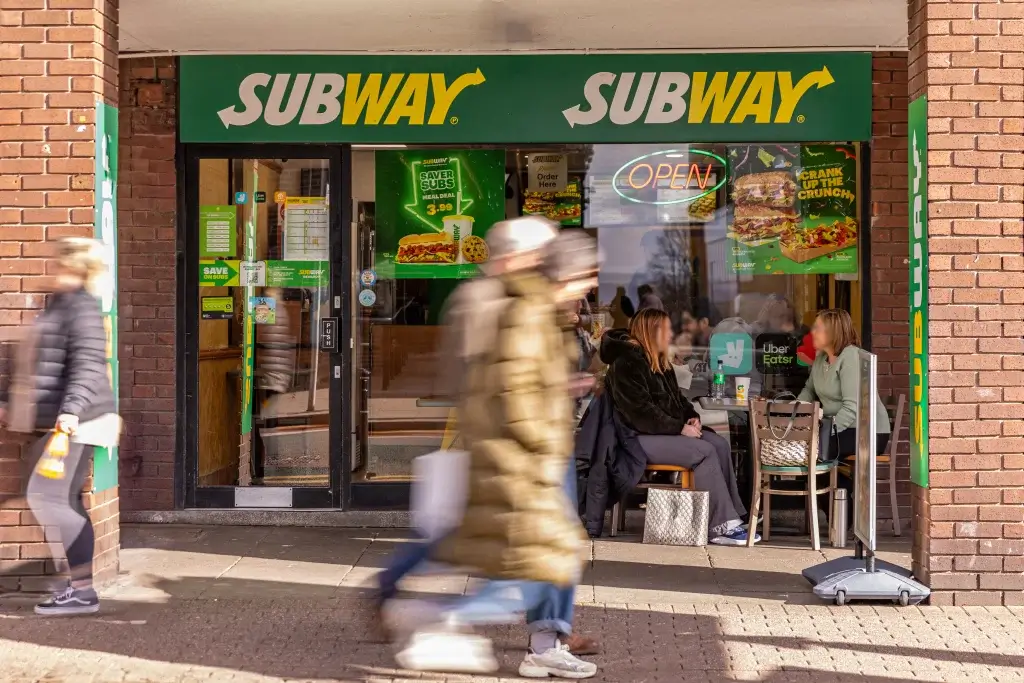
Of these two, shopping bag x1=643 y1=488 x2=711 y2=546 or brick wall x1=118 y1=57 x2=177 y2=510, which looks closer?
shopping bag x1=643 y1=488 x2=711 y2=546

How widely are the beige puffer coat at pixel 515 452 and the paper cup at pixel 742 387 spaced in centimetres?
431

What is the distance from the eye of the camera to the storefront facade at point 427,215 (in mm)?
8641

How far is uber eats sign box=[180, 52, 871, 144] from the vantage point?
28.3 feet

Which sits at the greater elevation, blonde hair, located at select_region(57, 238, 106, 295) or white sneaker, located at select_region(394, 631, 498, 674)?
blonde hair, located at select_region(57, 238, 106, 295)

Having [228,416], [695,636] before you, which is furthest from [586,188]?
[695,636]

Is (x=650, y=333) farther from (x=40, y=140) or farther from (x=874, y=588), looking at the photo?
(x=40, y=140)

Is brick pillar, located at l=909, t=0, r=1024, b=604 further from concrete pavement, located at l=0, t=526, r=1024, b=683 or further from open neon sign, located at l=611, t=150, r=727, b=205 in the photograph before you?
open neon sign, located at l=611, t=150, r=727, b=205

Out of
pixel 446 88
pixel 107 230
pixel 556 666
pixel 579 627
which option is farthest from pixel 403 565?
pixel 446 88

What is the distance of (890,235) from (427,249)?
3320 millimetres

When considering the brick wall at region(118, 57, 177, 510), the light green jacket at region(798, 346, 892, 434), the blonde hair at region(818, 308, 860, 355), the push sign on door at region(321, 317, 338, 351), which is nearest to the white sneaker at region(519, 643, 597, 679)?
the light green jacket at region(798, 346, 892, 434)

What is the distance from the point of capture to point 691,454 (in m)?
8.15

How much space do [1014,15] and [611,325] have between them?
3668 millimetres

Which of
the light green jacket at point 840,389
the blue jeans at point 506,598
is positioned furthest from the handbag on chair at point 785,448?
the blue jeans at point 506,598

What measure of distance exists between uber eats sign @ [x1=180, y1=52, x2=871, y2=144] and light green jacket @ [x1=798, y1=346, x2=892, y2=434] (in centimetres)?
167
